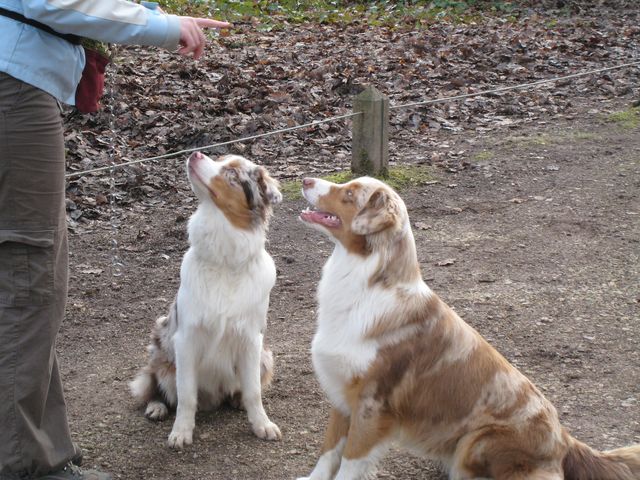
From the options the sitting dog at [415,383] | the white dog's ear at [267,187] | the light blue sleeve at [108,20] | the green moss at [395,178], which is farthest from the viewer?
the green moss at [395,178]

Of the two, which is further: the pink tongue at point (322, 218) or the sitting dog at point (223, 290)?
the sitting dog at point (223, 290)

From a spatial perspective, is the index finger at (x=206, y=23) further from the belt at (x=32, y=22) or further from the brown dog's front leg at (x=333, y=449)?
the brown dog's front leg at (x=333, y=449)

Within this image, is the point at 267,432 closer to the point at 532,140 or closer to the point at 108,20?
the point at 108,20

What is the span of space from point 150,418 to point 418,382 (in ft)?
5.94

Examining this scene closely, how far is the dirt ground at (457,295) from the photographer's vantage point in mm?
4605

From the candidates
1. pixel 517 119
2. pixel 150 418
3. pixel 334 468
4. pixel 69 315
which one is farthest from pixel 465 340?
pixel 517 119

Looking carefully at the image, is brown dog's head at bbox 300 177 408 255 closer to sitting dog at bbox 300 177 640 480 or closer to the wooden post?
sitting dog at bbox 300 177 640 480

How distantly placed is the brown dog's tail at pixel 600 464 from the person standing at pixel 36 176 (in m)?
2.41

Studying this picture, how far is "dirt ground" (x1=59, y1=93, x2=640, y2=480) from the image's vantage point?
4.61 metres

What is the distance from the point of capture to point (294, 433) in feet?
15.6

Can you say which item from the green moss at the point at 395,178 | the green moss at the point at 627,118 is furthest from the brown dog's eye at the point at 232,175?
the green moss at the point at 627,118

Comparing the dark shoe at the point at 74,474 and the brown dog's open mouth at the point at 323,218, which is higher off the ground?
the brown dog's open mouth at the point at 323,218

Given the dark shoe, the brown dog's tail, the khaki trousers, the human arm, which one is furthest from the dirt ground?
the human arm

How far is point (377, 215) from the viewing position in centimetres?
390
